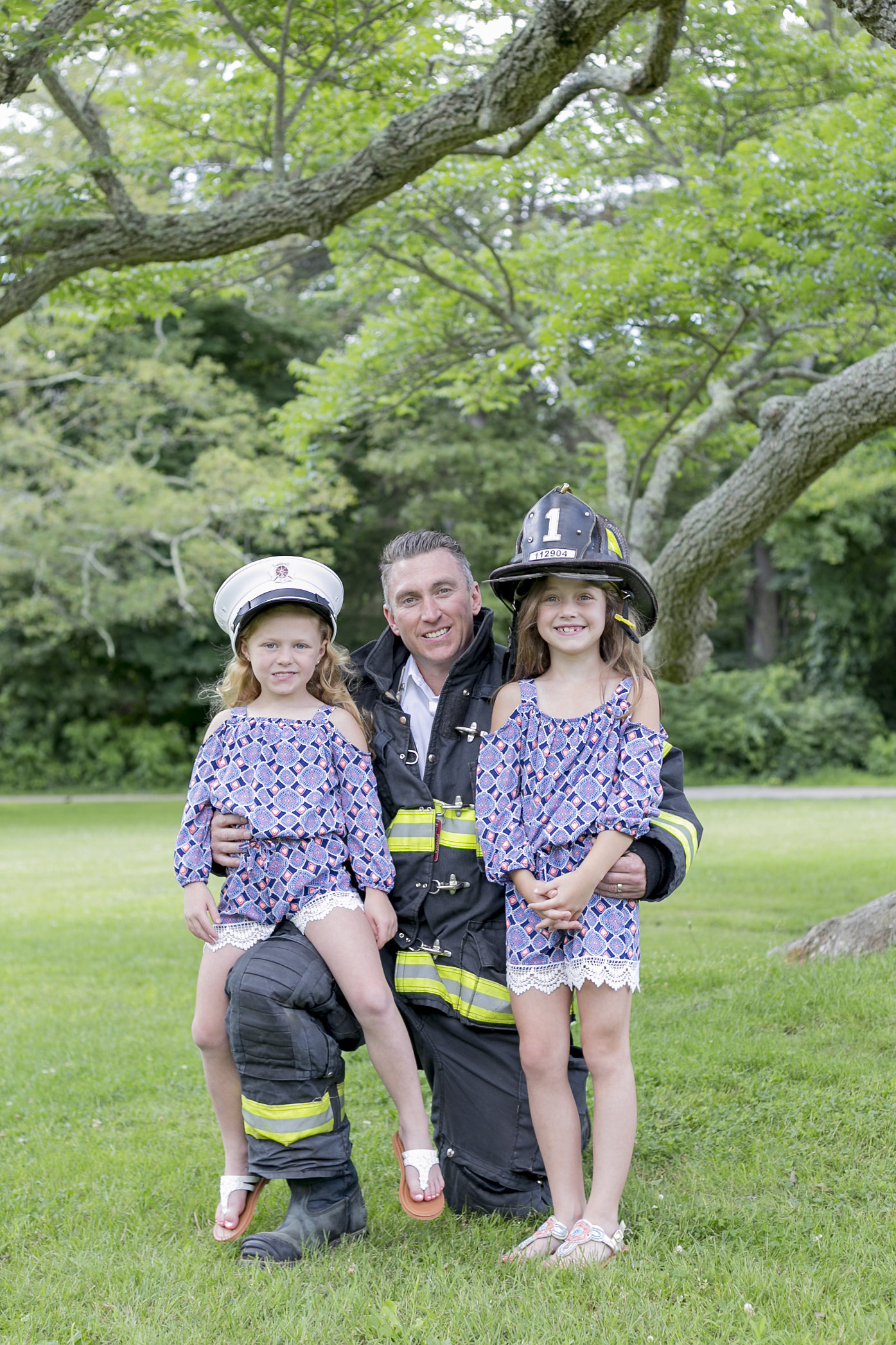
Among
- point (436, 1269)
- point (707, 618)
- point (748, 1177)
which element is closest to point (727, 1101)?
point (748, 1177)

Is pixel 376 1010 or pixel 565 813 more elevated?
pixel 565 813

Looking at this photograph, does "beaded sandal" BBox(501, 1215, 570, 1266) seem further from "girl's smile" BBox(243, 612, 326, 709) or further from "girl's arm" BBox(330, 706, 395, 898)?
"girl's smile" BBox(243, 612, 326, 709)

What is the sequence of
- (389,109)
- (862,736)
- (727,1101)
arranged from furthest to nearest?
(862,736), (389,109), (727,1101)

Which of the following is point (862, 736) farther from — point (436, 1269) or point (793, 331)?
point (436, 1269)

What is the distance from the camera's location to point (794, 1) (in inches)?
336

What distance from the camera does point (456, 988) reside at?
136 inches

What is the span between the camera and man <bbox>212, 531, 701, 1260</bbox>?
11.3 ft

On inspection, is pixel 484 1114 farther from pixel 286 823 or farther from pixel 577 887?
pixel 286 823

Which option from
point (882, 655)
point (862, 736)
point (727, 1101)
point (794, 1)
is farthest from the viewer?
point (882, 655)

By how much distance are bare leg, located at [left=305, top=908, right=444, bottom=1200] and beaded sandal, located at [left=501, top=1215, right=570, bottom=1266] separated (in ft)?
0.85

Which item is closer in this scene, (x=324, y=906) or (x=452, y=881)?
(x=324, y=906)

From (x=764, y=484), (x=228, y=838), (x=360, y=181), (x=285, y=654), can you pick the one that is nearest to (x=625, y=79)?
(x=360, y=181)

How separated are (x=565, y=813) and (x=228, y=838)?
2.96 ft

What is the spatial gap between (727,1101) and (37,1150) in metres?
2.32
